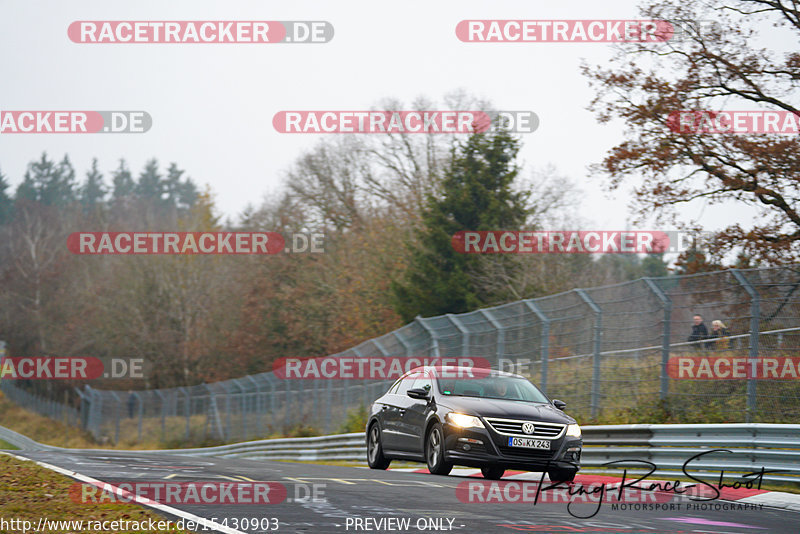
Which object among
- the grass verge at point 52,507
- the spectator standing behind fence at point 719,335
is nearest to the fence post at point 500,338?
the spectator standing behind fence at point 719,335

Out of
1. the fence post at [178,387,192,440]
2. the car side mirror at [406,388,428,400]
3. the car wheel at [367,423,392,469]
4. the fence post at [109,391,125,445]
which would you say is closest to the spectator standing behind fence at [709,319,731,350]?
the car side mirror at [406,388,428,400]

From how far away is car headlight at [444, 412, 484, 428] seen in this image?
12.3m

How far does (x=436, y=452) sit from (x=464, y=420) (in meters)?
0.87

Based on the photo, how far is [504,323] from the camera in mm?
18875

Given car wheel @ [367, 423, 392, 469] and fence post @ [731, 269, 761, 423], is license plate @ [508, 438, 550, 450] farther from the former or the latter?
car wheel @ [367, 423, 392, 469]

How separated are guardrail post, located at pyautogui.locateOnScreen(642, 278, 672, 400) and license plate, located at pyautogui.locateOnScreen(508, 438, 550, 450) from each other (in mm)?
3566

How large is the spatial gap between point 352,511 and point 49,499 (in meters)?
2.94

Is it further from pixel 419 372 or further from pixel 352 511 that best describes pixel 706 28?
pixel 352 511

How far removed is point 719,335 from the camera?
46.1 ft

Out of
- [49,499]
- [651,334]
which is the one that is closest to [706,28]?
[651,334]

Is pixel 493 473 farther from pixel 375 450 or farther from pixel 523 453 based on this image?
pixel 375 450

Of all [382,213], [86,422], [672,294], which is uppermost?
[382,213]
